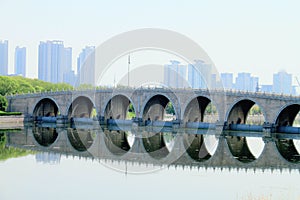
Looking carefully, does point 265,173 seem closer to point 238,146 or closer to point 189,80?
point 238,146

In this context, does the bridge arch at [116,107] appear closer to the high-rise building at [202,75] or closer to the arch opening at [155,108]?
the arch opening at [155,108]

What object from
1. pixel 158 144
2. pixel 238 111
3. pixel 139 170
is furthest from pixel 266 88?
pixel 139 170

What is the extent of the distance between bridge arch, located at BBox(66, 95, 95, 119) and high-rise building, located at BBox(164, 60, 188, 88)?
1132cm

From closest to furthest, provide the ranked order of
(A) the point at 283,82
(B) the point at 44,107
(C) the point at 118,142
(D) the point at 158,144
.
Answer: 1. (D) the point at 158,144
2. (C) the point at 118,142
3. (B) the point at 44,107
4. (A) the point at 283,82

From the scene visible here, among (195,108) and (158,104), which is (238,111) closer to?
(195,108)

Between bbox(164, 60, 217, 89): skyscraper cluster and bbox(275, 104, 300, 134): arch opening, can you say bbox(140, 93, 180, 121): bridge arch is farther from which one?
bbox(275, 104, 300, 134): arch opening

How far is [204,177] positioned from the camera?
1767 centimetres

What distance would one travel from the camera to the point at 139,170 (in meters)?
18.8

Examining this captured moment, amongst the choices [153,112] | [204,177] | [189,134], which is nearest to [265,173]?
[204,177]

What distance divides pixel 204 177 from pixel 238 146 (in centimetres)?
945

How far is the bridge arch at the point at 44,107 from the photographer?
154 ft

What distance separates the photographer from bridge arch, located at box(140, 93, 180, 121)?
39.1 metres

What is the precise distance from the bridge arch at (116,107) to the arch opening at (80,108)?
3.63 metres

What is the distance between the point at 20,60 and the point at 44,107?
57.7m
